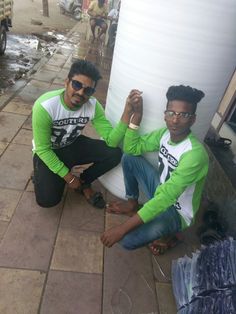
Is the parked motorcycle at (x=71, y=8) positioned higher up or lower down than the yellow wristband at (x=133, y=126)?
lower down

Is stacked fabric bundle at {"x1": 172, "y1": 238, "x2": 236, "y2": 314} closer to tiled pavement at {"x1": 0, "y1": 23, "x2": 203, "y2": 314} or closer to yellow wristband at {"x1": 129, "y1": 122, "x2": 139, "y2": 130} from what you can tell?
tiled pavement at {"x1": 0, "y1": 23, "x2": 203, "y2": 314}

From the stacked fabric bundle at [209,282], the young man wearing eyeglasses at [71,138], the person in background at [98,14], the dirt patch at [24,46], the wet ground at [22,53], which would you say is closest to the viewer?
the stacked fabric bundle at [209,282]

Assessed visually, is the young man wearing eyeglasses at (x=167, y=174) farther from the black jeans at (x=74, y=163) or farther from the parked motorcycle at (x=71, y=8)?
the parked motorcycle at (x=71, y=8)

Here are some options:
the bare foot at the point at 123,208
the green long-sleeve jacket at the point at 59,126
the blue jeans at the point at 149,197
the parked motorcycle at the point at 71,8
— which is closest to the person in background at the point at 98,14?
the parked motorcycle at the point at 71,8

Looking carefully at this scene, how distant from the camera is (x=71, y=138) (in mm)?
3172

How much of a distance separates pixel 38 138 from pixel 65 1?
66.8 ft

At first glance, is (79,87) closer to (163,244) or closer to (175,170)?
(175,170)

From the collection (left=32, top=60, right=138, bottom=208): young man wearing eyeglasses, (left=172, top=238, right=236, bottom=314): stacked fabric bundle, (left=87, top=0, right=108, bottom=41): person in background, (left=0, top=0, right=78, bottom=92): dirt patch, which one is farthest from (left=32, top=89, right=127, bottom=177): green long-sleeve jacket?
(left=87, top=0, right=108, bottom=41): person in background

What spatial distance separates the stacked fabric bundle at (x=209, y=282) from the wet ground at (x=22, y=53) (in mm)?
4886

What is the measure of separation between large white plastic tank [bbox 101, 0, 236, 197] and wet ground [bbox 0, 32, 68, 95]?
384 centimetres

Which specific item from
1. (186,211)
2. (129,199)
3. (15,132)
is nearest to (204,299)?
(186,211)

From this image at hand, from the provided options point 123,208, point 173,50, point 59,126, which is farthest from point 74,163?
point 173,50

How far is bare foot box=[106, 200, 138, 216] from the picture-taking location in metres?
3.29

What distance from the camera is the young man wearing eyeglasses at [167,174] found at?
2367mm
